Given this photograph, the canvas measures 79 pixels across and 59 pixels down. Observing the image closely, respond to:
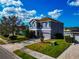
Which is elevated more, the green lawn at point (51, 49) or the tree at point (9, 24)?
the tree at point (9, 24)

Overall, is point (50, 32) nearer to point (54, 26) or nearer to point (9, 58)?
point (54, 26)

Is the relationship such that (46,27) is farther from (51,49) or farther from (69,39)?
(51,49)

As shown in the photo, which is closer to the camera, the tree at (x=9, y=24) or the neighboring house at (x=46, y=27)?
the tree at (x=9, y=24)

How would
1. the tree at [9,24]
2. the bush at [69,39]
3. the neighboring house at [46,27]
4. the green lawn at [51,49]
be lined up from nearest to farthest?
the green lawn at [51,49] → the bush at [69,39] → the tree at [9,24] → the neighboring house at [46,27]

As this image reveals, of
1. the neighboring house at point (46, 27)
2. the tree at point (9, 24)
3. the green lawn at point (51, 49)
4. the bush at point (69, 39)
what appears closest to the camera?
the green lawn at point (51, 49)

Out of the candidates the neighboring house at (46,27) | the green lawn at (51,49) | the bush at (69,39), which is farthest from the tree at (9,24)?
the green lawn at (51,49)

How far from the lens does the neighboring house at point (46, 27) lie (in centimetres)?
5181

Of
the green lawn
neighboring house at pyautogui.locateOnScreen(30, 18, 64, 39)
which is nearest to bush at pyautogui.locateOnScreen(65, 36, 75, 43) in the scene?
the green lawn

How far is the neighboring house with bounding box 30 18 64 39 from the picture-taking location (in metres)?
51.8

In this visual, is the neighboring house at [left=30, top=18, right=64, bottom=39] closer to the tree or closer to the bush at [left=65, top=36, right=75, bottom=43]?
the tree

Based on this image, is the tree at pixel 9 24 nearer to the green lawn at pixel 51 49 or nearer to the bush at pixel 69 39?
the bush at pixel 69 39

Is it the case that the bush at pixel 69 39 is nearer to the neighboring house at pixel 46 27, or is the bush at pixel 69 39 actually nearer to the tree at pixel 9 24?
the neighboring house at pixel 46 27

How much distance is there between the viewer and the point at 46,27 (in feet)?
172

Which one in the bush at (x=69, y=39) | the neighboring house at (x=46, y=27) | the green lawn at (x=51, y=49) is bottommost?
the green lawn at (x=51, y=49)
